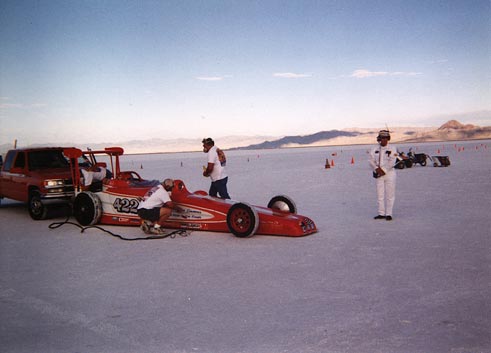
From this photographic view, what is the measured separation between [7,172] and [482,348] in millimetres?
13572

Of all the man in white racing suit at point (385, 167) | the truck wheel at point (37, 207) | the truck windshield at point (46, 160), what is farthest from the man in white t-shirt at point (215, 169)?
the truck windshield at point (46, 160)

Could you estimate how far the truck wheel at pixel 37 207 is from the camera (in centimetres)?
1192

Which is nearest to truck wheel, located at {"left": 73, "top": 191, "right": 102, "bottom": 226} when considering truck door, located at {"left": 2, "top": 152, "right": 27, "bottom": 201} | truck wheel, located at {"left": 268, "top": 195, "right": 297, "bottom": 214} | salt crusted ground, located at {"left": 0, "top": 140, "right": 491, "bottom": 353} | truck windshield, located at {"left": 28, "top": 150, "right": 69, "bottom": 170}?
salt crusted ground, located at {"left": 0, "top": 140, "right": 491, "bottom": 353}

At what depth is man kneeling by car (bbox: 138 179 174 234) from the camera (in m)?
8.99

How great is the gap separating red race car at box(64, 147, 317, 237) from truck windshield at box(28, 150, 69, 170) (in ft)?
6.54

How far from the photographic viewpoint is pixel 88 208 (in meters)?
10.4

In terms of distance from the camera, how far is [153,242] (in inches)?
343

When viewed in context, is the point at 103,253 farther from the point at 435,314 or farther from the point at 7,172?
the point at 7,172

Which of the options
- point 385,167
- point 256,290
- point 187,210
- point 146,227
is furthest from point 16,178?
point 385,167

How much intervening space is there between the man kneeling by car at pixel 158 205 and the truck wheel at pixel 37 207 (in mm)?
4265

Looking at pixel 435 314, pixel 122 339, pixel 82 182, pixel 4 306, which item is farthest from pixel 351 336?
pixel 82 182

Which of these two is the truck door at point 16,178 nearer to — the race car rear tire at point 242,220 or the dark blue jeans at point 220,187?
the dark blue jeans at point 220,187

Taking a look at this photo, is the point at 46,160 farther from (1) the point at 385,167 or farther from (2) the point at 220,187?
(1) the point at 385,167

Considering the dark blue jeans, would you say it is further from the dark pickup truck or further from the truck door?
the truck door
